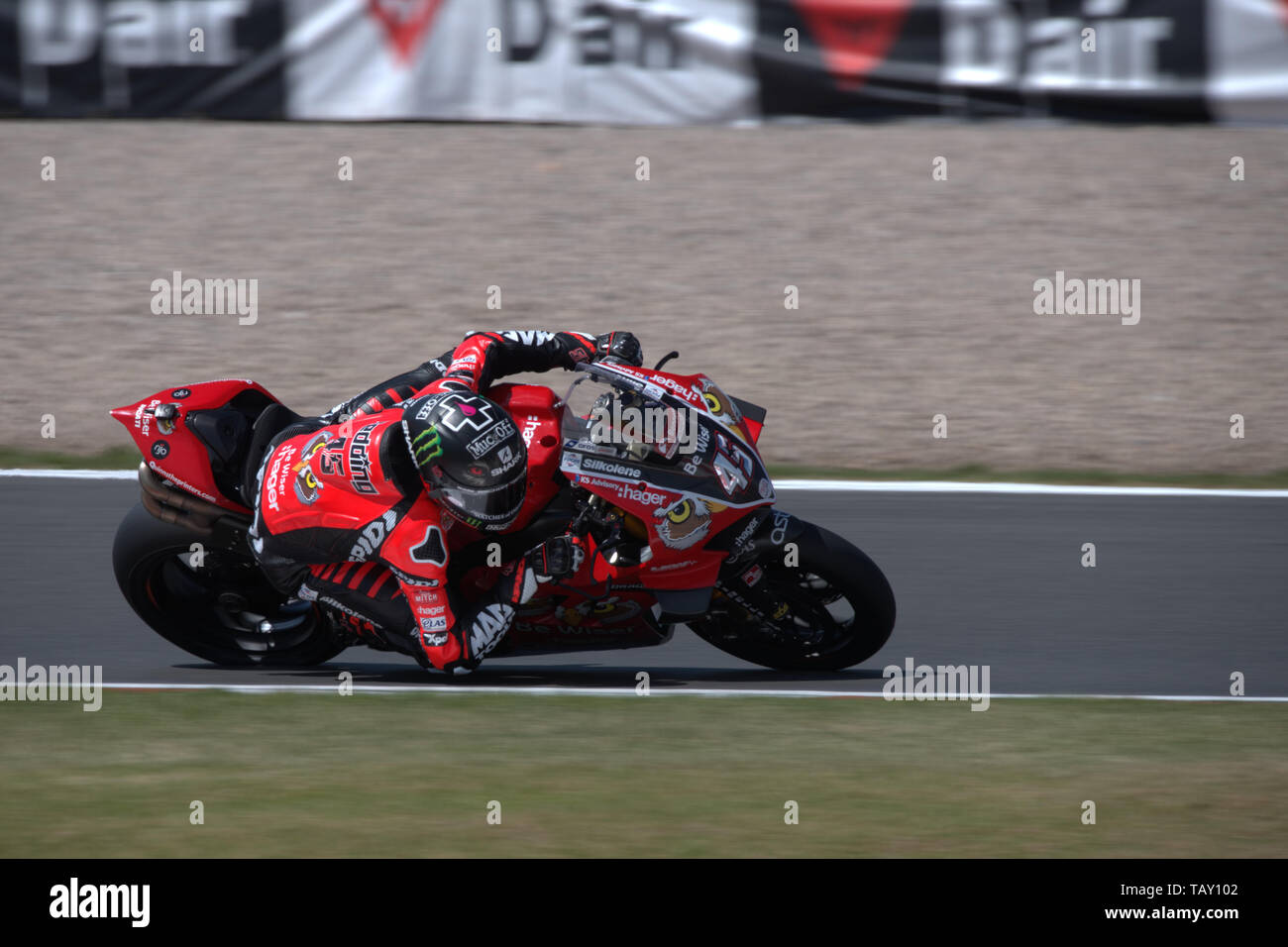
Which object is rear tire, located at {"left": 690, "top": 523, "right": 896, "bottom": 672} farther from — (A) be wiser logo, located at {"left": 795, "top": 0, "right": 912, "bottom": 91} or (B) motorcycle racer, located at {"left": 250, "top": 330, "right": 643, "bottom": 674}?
(A) be wiser logo, located at {"left": 795, "top": 0, "right": 912, "bottom": 91}

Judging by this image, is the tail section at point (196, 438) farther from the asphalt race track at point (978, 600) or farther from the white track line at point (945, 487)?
the white track line at point (945, 487)

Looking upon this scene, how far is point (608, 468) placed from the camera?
5867 millimetres

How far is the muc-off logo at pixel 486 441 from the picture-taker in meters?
5.58

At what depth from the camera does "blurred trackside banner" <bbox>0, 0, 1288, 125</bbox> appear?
41.4ft

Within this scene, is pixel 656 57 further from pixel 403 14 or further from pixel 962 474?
pixel 962 474

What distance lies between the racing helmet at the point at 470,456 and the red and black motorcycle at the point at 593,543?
0.30 metres

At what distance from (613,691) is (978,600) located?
6.67ft

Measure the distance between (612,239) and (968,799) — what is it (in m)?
8.88

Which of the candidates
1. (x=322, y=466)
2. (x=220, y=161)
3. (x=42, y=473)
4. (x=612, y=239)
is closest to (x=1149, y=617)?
(x=322, y=466)

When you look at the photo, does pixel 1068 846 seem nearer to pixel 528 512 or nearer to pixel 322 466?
pixel 528 512

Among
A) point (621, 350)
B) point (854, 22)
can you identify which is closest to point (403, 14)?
point (854, 22)

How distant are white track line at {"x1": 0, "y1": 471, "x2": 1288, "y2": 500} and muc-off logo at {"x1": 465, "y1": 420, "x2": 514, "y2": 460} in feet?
12.9

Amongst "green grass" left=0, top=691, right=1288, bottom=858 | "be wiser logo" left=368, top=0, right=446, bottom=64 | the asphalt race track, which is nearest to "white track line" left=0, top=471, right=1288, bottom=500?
the asphalt race track

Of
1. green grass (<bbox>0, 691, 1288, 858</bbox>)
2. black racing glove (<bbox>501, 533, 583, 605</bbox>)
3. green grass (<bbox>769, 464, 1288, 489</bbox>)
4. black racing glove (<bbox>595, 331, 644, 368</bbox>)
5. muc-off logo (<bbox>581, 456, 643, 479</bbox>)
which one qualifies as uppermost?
black racing glove (<bbox>595, 331, 644, 368</bbox>)
